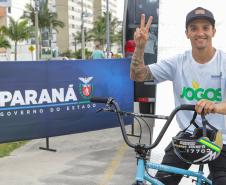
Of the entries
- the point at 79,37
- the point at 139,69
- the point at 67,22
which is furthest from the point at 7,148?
the point at 67,22

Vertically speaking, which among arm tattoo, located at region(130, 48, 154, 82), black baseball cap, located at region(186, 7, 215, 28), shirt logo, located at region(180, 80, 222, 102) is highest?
black baseball cap, located at region(186, 7, 215, 28)

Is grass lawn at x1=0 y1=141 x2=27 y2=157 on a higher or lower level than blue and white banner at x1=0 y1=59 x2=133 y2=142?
lower

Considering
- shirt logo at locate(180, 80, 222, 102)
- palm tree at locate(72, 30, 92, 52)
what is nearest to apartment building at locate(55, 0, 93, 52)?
palm tree at locate(72, 30, 92, 52)

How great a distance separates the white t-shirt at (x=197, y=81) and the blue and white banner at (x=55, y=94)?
182 inches

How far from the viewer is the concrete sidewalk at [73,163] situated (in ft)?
20.4

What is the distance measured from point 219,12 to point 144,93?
3188mm

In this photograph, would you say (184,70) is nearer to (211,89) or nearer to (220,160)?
(211,89)

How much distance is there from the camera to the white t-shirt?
2.95 metres

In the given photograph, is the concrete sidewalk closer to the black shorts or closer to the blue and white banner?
the blue and white banner

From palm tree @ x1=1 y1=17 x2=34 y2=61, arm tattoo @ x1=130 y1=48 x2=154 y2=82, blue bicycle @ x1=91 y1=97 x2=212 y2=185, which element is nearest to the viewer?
blue bicycle @ x1=91 y1=97 x2=212 y2=185

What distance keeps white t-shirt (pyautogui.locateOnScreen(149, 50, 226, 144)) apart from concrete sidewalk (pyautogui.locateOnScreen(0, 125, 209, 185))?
216 cm

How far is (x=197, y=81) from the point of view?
299 cm

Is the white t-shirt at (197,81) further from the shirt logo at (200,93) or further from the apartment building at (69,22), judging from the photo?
the apartment building at (69,22)

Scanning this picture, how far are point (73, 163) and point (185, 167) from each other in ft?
14.1
